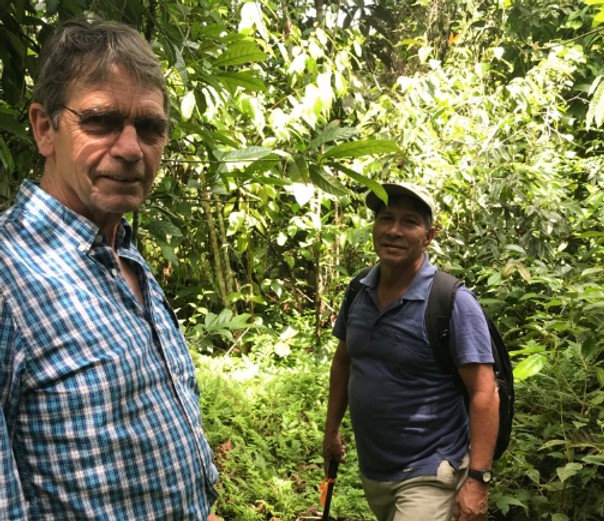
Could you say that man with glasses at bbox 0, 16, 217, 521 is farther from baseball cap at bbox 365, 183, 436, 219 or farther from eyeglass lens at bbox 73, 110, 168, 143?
baseball cap at bbox 365, 183, 436, 219

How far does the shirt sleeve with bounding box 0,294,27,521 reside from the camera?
1.04m

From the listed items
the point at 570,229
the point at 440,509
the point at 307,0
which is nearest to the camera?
the point at 440,509

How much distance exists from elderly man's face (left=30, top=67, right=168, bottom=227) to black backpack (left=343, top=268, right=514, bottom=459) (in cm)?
151

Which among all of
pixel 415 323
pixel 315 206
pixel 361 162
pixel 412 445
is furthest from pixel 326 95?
pixel 412 445

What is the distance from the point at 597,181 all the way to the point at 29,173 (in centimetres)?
430

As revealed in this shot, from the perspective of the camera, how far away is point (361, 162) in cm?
530

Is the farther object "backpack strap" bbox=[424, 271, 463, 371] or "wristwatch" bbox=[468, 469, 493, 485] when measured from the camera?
"backpack strap" bbox=[424, 271, 463, 371]

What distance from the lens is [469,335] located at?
2.50 metres

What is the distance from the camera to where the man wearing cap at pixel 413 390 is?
8.21ft

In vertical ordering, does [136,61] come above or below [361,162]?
above

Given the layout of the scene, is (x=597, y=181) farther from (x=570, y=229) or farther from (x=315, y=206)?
(x=315, y=206)

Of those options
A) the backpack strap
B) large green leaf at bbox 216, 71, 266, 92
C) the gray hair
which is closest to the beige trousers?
the backpack strap

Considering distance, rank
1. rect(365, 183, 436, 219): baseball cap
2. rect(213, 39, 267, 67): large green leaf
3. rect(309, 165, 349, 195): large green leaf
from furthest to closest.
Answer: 1. rect(365, 183, 436, 219): baseball cap
2. rect(213, 39, 267, 67): large green leaf
3. rect(309, 165, 349, 195): large green leaf

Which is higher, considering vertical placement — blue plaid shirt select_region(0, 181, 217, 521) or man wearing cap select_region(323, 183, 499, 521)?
blue plaid shirt select_region(0, 181, 217, 521)
